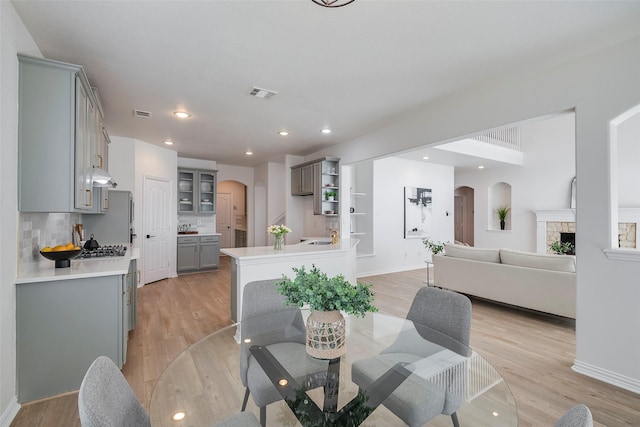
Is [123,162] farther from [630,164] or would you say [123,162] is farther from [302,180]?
[630,164]

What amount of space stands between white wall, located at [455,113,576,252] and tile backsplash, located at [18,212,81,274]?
9.29m

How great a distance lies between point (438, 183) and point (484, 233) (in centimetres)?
238

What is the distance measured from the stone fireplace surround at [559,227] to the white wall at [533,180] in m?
0.21

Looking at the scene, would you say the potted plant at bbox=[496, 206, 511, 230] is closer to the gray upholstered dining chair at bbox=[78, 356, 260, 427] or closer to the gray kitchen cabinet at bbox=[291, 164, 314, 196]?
the gray kitchen cabinet at bbox=[291, 164, 314, 196]

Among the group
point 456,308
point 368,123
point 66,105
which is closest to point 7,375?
point 66,105

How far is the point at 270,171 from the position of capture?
24.5 ft

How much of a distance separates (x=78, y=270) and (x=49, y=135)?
101 centimetres

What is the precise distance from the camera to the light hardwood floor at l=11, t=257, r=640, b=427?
202cm

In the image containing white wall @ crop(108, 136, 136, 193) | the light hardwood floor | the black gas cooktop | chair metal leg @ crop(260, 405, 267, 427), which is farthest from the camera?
white wall @ crop(108, 136, 136, 193)

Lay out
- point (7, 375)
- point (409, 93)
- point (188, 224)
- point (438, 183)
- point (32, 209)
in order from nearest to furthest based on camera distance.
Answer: point (7, 375) → point (32, 209) → point (409, 93) → point (188, 224) → point (438, 183)

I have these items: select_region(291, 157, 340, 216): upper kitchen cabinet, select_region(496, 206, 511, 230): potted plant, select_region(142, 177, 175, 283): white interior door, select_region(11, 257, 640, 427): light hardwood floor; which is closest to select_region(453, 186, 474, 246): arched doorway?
select_region(496, 206, 511, 230): potted plant

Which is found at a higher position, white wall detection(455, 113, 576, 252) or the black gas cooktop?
white wall detection(455, 113, 576, 252)

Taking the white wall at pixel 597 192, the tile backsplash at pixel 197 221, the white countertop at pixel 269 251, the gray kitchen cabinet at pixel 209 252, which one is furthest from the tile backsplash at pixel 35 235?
the white wall at pixel 597 192

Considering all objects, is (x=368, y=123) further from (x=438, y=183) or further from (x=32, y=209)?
(x=438, y=183)
